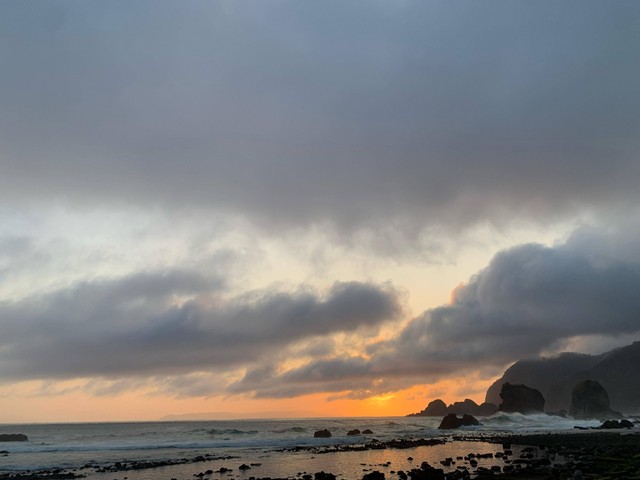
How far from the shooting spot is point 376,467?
47375 mm

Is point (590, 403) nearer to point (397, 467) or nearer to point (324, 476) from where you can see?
point (397, 467)

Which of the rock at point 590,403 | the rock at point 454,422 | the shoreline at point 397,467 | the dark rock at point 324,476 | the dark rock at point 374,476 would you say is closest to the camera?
the shoreline at point 397,467

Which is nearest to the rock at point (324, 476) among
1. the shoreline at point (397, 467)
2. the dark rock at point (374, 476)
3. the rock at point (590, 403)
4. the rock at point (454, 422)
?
the shoreline at point (397, 467)

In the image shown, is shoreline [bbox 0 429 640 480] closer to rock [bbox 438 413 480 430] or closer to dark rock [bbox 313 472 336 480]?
dark rock [bbox 313 472 336 480]

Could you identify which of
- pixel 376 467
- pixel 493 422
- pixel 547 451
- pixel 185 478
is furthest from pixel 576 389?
pixel 185 478

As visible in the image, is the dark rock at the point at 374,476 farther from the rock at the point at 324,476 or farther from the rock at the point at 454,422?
the rock at the point at 454,422

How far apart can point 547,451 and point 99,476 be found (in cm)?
4880

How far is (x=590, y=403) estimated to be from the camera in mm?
187125

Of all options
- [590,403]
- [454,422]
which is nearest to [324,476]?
[454,422]

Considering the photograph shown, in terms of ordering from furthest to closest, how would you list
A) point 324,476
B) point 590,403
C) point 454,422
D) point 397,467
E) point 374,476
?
point 590,403
point 454,422
point 397,467
point 324,476
point 374,476

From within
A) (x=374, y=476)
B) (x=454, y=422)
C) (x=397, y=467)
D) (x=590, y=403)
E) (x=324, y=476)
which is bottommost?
(x=590, y=403)

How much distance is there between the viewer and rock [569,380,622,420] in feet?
600

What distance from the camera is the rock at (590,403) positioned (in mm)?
183000

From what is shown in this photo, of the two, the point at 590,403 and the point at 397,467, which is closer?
the point at 397,467
